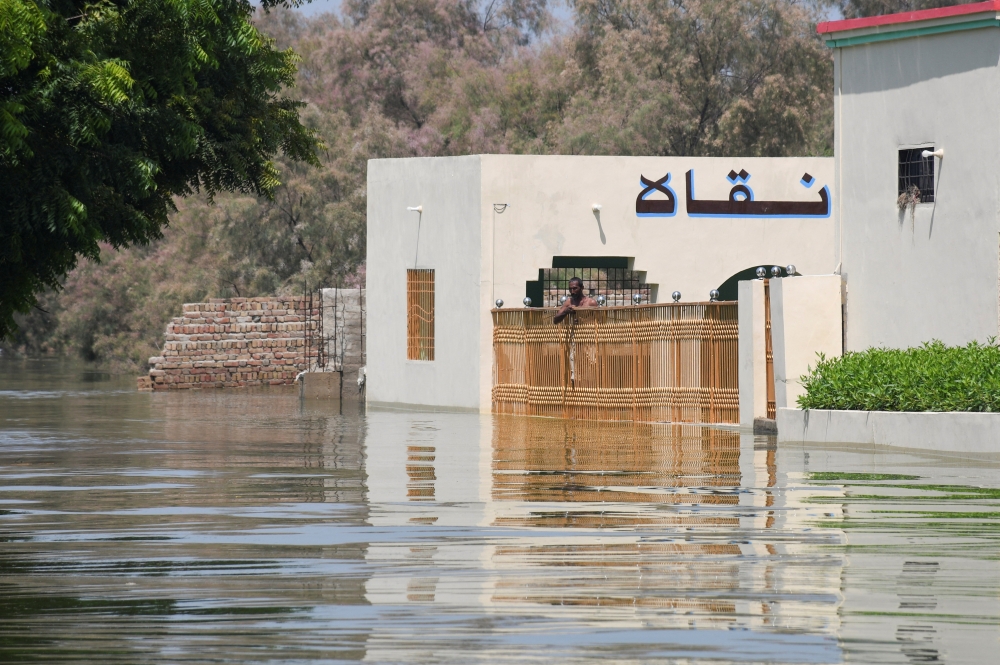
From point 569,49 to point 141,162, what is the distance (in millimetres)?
39340

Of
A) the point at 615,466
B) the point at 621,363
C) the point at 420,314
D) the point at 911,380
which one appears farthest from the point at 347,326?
the point at 615,466

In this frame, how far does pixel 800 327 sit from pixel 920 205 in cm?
180

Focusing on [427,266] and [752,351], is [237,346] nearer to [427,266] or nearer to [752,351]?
[427,266]

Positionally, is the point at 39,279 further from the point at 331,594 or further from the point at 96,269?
the point at 96,269

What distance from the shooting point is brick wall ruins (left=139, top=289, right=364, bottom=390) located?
40.6 m

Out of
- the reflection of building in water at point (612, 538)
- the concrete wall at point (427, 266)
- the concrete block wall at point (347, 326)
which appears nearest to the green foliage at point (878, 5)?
Result: the concrete block wall at point (347, 326)

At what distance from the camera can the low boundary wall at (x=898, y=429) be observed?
14773mm

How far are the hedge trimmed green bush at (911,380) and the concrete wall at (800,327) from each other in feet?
2.29

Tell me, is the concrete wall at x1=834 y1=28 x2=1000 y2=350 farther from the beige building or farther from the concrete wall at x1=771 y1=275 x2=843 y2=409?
the beige building

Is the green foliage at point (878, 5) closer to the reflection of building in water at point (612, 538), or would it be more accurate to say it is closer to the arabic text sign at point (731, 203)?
the arabic text sign at point (731, 203)

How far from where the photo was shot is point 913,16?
17.5 metres

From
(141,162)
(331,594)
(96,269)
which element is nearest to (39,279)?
(141,162)

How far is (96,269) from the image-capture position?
60281 mm

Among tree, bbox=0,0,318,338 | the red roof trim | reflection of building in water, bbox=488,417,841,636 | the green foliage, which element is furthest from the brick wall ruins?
reflection of building in water, bbox=488,417,841,636
